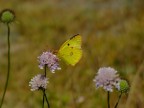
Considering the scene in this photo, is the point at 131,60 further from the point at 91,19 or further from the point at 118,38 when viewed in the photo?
the point at 91,19

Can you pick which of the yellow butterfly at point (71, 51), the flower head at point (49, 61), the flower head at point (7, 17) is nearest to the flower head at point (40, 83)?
the flower head at point (49, 61)

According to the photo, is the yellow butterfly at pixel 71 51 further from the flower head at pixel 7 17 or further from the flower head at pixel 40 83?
the flower head at pixel 7 17

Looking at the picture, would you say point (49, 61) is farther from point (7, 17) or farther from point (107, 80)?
point (7, 17)

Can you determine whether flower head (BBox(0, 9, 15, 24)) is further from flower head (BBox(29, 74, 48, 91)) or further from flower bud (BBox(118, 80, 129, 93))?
flower bud (BBox(118, 80, 129, 93))

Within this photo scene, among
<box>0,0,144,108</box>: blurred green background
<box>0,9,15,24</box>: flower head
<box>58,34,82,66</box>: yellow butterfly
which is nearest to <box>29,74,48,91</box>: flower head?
<box>58,34,82,66</box>: yellow butterfly

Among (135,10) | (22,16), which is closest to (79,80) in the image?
(135,10)

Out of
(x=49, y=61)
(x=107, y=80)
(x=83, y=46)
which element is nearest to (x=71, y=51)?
(x=49, y=61)
